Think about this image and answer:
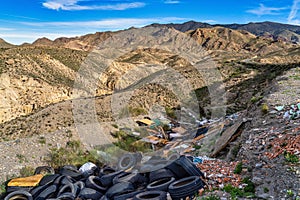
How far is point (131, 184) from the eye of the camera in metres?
7.91

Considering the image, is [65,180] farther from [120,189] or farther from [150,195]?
[150,195]

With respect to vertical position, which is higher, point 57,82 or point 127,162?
point 57,82

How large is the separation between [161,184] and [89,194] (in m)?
2.17

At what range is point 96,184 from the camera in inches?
341

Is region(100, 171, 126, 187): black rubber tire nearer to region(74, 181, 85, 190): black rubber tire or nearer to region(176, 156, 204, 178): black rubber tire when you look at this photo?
region(74, 181, 85, 190): black rubber tire

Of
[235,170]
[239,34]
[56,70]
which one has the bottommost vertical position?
[235,170]

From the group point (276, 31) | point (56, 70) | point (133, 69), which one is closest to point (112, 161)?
point (56, 70)

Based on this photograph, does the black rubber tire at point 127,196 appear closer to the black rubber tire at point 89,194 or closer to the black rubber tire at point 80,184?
the black rubber tire at point 89,194

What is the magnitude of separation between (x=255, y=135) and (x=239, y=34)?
129870 millimetres

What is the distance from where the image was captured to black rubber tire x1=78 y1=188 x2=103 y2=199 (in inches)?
314

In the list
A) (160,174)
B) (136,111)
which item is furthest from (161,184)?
(136,111)

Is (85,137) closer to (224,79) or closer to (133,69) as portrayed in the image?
(224,79)

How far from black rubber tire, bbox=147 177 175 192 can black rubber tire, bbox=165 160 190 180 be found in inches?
8.7

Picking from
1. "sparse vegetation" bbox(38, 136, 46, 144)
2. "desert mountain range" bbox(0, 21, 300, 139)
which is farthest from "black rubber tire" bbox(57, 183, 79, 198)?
"desert mountain range" bbox(0, 21, 300, 139)
